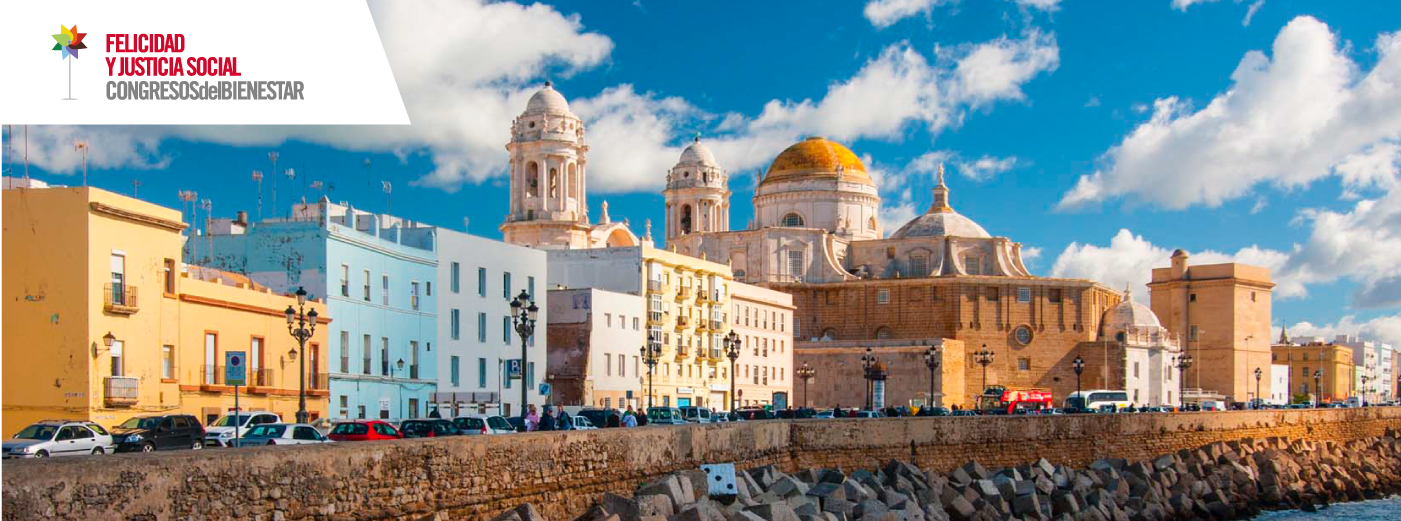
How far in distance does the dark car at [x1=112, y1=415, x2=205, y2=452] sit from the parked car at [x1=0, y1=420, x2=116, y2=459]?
34 cm

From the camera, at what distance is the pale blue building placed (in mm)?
38500

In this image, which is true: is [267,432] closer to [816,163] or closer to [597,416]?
[597,416]

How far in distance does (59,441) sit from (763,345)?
52387mm

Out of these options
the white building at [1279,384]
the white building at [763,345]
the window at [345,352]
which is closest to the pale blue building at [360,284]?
the window at [345,352]

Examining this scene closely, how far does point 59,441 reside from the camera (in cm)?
2225

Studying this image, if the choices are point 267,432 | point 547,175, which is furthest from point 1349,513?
point 547,175

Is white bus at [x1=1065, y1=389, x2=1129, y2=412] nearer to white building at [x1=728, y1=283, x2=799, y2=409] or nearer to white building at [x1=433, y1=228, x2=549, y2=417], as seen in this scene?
white building at [x1=728, y1=283, x2=799, y2=409]

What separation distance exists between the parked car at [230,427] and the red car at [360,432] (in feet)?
5.62

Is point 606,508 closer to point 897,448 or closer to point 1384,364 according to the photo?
point 897,448

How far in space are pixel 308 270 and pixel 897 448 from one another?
17.2 meters

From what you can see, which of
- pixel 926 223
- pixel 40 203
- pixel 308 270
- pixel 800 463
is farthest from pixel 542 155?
pixel 800 463

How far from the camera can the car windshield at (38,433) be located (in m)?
22.3

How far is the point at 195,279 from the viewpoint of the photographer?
1347 inches

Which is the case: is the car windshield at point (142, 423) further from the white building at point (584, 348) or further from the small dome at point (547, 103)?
the small dome at point (547, 103)
